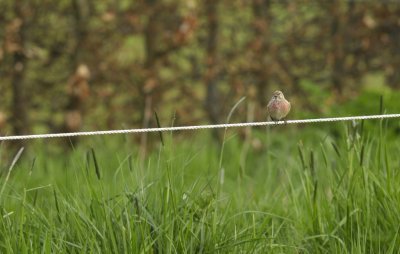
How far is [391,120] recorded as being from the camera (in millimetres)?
5629

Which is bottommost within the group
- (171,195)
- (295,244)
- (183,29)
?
(295,244)

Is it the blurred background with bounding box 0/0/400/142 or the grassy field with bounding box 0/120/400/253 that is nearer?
the grassy field with bounding box 0/120/400/253

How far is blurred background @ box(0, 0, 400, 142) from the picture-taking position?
19.9 ft

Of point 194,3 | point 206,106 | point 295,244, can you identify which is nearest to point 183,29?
point 194,3

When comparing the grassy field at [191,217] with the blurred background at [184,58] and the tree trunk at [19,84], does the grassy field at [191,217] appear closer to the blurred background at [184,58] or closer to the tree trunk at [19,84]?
the blurred background at [184,58]

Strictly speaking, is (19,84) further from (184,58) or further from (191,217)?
(191,217)

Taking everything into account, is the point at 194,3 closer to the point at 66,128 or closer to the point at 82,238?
the point at 66,128

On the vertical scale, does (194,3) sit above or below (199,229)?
above

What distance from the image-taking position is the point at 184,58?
6.77m

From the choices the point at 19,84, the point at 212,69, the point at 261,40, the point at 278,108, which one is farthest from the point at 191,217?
the point at 261,40

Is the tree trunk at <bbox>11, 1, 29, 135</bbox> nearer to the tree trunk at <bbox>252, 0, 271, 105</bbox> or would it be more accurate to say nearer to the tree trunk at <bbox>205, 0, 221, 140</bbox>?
the tree trunk at <bbox>205, 0, 221, 140</bbox>

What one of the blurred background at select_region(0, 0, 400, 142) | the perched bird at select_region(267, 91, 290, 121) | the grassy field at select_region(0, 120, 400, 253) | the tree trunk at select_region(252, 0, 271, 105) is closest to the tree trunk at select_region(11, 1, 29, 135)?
the blurred background at select_region(0, 0, 400, 142)

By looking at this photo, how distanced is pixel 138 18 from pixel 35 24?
2.24 ft

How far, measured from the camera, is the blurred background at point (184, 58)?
6066mm
